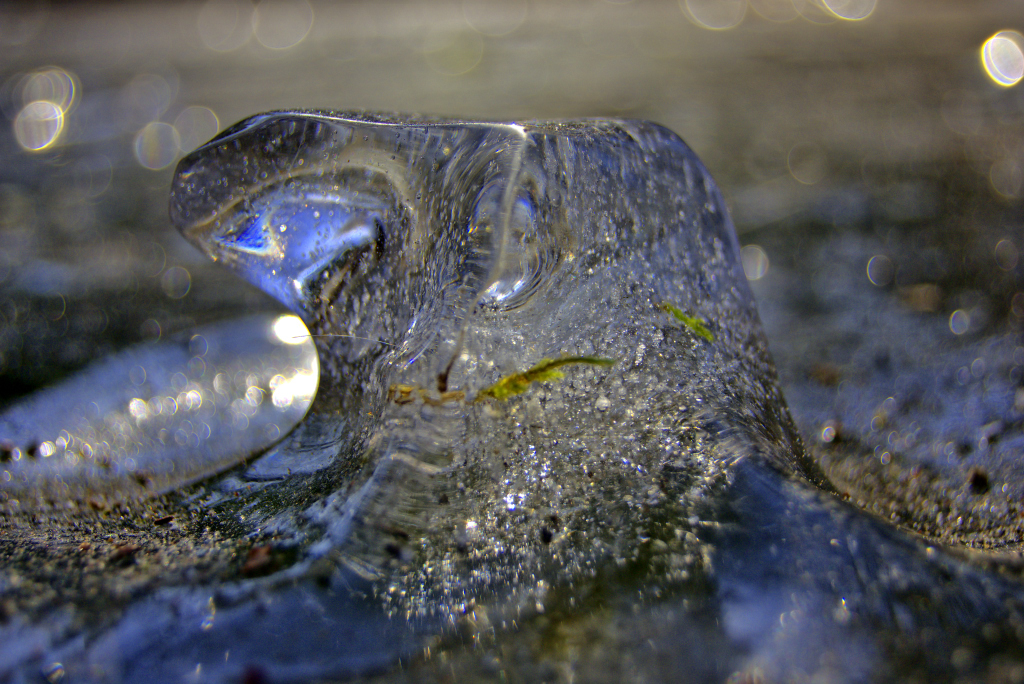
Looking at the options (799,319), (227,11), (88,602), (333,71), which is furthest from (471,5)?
(88,602)

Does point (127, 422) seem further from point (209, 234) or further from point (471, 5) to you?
point (471, 5)

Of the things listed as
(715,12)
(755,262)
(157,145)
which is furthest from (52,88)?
(715,12)

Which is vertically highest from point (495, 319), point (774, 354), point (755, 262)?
point (495, 319)

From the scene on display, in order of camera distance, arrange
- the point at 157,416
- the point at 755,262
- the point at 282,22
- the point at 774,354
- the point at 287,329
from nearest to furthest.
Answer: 1. the point at 157,416
2. the point at 774,354
3. the point at 287,329
4. the point at 755,262
5. the point at 282,22

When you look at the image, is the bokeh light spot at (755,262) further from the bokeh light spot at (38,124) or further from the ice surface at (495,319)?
the bokeh light spot at (38,124)

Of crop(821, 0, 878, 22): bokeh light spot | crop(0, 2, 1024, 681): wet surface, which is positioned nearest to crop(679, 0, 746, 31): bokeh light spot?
crop(821, 0, 878, 22): bokeh light spot

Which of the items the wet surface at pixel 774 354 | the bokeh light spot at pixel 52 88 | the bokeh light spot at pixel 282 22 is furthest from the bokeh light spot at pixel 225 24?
the wet surface at pixel 774 354

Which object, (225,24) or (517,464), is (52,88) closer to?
(517,464)
